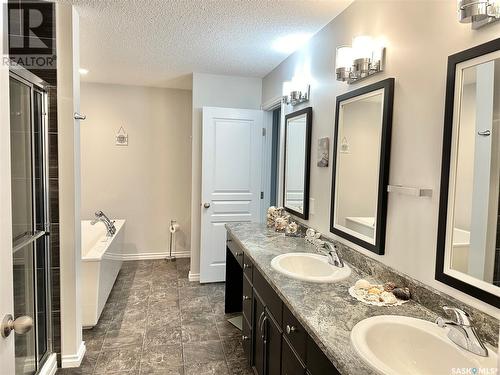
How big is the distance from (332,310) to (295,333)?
0.20m

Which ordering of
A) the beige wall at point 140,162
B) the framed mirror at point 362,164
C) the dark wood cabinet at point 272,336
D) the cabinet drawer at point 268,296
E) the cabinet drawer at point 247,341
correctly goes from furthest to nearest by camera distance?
the beige wall at point 140,162 < the cabinet drawer at point 247,341 < the framed mirror at point 362,164 < the cabinet drawer at point 268,296 < the dark wood cabinet at point 272,336

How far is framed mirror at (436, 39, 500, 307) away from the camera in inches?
46.8

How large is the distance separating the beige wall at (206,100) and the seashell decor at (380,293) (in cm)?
266

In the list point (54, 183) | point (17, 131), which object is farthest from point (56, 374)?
point (17, 131)

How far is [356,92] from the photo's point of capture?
2.00 metres

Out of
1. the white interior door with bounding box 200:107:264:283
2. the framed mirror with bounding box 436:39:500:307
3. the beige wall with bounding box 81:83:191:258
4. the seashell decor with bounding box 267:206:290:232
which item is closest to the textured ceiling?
the white interior door with bounding box 200:107:264:283

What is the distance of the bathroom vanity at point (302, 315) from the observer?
116 centimetres

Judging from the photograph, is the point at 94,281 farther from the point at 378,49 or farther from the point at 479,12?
the point at 479,12

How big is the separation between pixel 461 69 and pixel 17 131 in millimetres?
2288

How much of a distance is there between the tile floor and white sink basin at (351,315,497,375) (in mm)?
1362

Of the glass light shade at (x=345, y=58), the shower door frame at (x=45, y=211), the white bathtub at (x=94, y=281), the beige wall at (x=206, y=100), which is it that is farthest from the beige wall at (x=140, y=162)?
the glass light shade at (x=345, y=58)

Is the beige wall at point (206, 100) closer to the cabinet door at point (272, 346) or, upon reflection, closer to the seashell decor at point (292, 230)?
the seashell decor at point (292, 230)

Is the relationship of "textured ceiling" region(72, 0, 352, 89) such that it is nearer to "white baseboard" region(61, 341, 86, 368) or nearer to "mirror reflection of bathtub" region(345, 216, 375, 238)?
"mirror reflection of bathtub" region(345, 216, 375, 238)

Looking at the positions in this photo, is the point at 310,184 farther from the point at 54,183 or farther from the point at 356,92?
the point at 54,183
